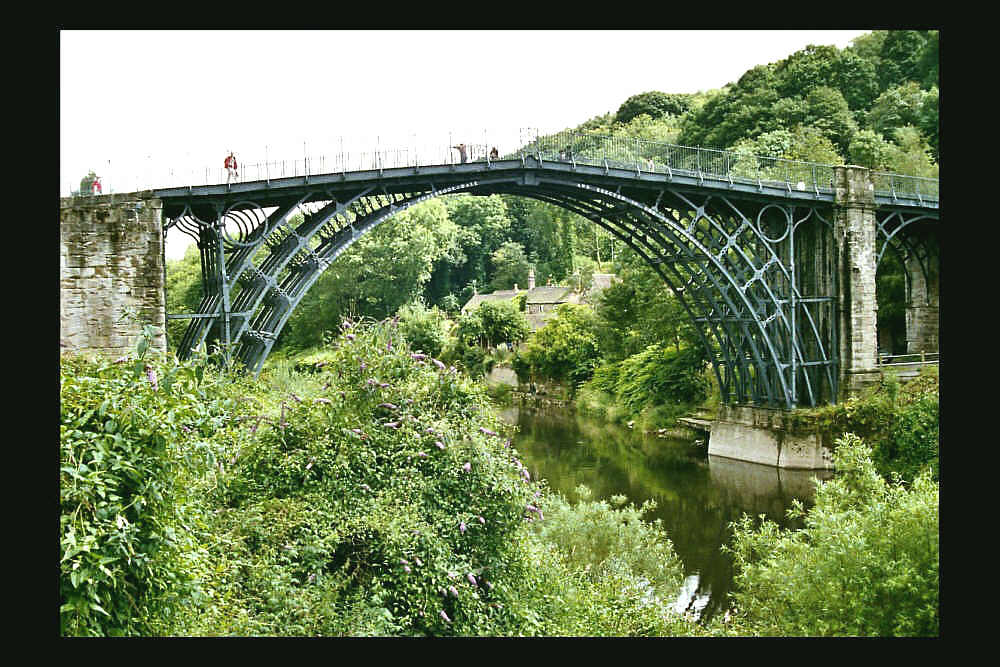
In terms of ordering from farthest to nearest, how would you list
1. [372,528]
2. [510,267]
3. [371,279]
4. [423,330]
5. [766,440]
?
[510,267]
[371,279]
[423,330]
[766,440]
[372,528]

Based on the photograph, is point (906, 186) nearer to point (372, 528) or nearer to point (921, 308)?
point (921, 308)

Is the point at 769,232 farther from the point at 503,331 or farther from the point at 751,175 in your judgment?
the point at 503,331

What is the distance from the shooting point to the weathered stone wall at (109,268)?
720 inches

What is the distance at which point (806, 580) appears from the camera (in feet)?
34.1

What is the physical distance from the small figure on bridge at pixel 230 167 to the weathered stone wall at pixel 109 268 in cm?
192

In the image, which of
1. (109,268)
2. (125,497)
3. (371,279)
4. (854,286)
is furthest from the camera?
(371,279)

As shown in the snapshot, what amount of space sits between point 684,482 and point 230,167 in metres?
14.8

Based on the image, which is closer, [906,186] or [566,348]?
[906,186]

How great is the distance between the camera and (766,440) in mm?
28016

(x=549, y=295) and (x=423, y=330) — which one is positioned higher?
(x=549, y=295)

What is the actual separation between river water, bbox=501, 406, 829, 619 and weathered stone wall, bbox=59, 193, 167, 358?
1133 centimetres

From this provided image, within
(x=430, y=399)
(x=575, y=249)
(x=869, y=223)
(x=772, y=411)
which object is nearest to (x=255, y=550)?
(x=430, y=399)

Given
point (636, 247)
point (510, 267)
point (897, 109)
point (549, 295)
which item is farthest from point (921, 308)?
point (510, 267)

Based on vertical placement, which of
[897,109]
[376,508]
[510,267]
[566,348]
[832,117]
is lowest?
[376,508]
